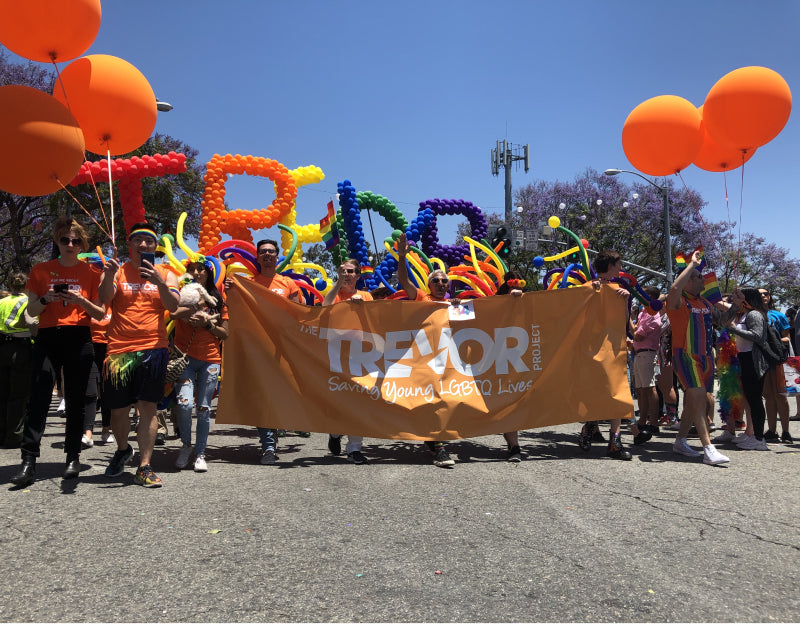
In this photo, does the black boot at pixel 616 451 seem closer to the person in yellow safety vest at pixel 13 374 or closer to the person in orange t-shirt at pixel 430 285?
the person in orange t-shirt at pixel 430 285

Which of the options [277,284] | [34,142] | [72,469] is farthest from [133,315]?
[277,284]

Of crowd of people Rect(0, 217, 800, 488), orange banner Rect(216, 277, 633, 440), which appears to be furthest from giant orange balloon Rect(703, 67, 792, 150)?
orange banner Rect(216, 277, 633, 440)

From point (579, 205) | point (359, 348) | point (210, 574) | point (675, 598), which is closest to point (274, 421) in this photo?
point (359, 348)

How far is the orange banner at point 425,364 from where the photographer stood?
5938mm

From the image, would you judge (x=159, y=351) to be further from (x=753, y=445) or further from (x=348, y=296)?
(x=753, y=445)

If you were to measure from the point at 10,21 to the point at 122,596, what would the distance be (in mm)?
4906

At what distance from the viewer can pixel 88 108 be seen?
5.90m

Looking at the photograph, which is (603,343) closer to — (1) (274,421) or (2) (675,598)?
(1) (274,421)

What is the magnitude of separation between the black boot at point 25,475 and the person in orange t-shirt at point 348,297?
251 centimetres

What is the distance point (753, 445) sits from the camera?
6922 mm

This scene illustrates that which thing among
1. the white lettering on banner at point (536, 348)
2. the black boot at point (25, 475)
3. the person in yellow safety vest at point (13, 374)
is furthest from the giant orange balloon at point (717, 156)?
the person in yellow safety vest at point (13, 374)

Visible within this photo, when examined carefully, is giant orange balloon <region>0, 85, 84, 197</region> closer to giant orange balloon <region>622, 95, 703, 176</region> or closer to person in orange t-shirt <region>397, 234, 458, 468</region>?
person in orange t-shirt <region>397, 234, 458, 468</region>

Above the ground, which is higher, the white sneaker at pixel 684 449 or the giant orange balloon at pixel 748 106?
the giant orange balloon at pixel 748 106

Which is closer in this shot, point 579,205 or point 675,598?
point 675,598
